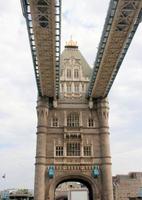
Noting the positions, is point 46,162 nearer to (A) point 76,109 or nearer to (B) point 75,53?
(A) point 76,109

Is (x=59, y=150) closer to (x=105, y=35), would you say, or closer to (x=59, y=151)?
(x=59, y=151)

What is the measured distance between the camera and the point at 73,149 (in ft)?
208

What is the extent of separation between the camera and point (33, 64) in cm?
5412

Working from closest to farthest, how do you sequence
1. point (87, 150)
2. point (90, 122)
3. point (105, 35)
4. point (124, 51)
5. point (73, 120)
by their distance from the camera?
point (105, 35)
point (124, 51)
point (87, 150)
point (73, 120)
point (90, 122)

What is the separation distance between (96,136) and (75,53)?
1684cm

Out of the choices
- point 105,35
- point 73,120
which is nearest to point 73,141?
point 73,120

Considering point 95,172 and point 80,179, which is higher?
point 95,172

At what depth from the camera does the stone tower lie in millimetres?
60812

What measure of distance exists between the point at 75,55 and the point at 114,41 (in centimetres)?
2378

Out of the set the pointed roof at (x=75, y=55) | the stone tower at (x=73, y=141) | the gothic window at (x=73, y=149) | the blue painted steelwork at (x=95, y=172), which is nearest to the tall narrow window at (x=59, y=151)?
the stone tower at (x=73, y=141)

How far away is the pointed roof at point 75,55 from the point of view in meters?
70.2

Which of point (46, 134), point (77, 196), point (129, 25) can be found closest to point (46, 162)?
point (46, 134)

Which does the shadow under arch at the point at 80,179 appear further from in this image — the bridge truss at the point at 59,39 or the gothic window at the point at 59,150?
the bridge truss at the point at 59,39

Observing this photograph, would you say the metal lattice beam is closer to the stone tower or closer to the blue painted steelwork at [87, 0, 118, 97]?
the blue painted steelwork at [87, 0, 118, 97]
